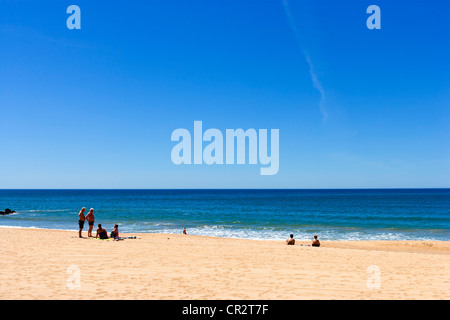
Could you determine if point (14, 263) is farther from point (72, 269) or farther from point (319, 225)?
point (319, 225)

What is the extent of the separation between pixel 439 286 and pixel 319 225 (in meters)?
30.4

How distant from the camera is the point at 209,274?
31.9ft

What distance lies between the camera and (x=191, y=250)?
46.9 ft

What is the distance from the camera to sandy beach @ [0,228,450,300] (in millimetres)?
7855

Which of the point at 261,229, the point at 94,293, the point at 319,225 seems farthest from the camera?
the point at 319,225

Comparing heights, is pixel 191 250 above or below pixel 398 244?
above

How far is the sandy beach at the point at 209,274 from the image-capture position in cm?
786

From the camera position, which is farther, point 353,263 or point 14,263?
point 353,263

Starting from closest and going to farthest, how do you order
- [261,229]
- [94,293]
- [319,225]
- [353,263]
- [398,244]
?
1. [94,293]
2. [353,263]
3. [398,244]
4. [261,229]
5. [319,225]
